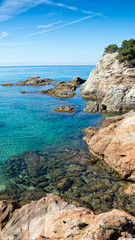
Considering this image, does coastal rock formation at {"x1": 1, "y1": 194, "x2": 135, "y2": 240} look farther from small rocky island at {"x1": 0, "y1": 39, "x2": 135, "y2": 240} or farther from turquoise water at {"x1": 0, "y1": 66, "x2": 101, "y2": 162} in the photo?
turquoise water at {"x1": 0, "y1": 66, "x2": 101, "y2": 162}

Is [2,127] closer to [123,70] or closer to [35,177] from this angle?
[35,177]

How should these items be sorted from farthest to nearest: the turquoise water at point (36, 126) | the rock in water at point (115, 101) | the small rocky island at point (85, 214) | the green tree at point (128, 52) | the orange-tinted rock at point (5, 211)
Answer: the green tree at point (128, 52) → the rock in water at point (115, 101) → the turquoise water at point (36, 126) → the orange-tinted rock at point (5, 211) → the small rocky island at point (85, 214)

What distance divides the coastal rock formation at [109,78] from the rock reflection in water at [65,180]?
3623 centimetres

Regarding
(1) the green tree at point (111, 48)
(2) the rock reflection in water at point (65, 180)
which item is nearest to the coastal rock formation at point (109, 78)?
(1) the green tree at point (111, 48)

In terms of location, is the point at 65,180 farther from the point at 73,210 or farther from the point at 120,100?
the point at 120,100

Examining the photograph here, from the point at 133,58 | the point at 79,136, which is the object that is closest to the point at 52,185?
the point at 79,136

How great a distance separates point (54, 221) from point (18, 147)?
1723 cm

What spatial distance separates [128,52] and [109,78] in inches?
428

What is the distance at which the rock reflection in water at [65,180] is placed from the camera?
1517cm

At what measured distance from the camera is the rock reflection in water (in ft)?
49.8

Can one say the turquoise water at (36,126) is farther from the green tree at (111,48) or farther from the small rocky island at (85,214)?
the green tree at (111,48)

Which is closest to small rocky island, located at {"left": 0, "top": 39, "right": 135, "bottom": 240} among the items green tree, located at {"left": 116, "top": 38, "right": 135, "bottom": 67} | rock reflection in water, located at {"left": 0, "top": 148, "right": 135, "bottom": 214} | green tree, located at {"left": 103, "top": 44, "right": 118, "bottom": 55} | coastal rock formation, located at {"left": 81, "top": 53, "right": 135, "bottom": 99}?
rock reflection in water, located at {"left": 0, "top": 148, "right": 135, "bottom": 214}

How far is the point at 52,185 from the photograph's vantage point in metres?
17.2

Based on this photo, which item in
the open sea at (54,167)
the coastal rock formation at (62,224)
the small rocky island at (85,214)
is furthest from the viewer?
the open sea at (54,167)
